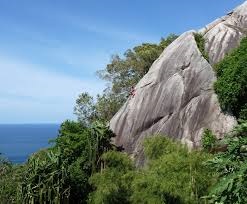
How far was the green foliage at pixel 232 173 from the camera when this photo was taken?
334 inches

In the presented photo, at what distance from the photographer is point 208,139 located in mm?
32969

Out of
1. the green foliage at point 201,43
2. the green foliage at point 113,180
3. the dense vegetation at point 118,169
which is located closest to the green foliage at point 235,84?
the dense vegetation at point 118,169

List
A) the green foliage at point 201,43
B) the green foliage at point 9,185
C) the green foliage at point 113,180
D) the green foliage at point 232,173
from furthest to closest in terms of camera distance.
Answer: the green foliage at point 201,43
the green foliage at point 9,185
the green foliage at point 113,180
the green foliage at point 232,173

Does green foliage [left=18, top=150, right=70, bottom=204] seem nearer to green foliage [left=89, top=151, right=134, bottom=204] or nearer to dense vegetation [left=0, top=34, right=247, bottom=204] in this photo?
dense vegetation [left=0, top=34, right=247, bottom=204]

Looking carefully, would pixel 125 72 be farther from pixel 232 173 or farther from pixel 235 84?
pixel 232 173

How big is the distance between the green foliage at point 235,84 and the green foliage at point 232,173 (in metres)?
23.5

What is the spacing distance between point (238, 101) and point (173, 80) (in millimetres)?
5824

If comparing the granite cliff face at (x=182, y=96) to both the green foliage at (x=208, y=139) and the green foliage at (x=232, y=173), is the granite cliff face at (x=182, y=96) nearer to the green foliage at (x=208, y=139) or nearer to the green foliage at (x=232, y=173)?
the green foliage at (x=208, y=139)

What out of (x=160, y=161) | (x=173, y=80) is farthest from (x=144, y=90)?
(x=160, y=161)

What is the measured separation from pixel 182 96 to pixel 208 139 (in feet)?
15.1

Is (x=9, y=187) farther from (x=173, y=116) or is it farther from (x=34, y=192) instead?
(x=173, y=116)

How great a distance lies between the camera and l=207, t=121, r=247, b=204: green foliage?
848cm

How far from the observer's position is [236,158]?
9.38 m

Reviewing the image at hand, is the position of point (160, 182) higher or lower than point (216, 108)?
lower
